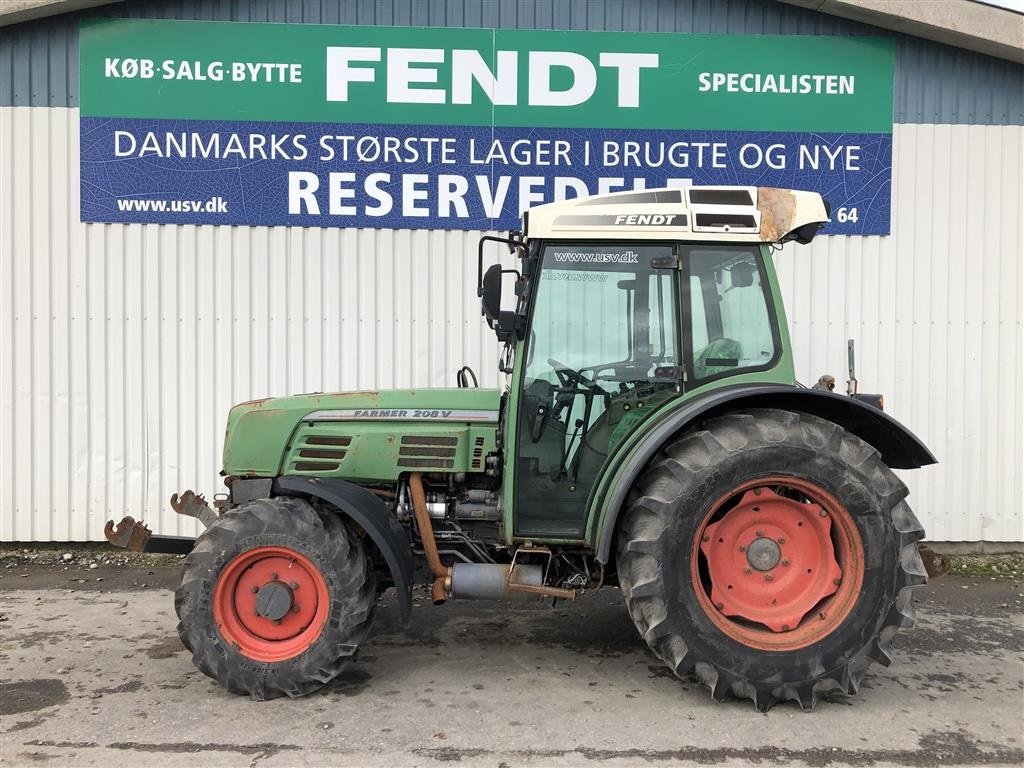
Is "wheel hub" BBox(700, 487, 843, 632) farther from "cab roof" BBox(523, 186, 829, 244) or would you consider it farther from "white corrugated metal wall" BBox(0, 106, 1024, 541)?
"white corrugated metal wall" BBox(0, 106, 1024, 541)

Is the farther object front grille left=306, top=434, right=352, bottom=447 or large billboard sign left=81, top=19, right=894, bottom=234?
large billboard sign left=81, top=19, right=894, bottom=234

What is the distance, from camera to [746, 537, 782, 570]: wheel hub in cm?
348

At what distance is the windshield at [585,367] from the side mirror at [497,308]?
0.31 feet

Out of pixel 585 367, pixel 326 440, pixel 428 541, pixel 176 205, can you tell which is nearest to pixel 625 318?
pixel 585 367

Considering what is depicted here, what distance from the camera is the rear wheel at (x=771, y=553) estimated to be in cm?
333

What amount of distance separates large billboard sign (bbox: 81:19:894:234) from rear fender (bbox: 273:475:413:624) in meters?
2.94

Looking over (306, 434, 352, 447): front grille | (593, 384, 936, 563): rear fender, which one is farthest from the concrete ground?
(306, 434, 352, 447): front grille

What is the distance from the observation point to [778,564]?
3.51 m

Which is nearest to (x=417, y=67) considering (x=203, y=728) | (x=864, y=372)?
(x=864, y=372)

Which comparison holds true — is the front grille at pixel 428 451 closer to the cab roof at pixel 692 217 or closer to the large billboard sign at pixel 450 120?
the cab roof at pixel 692 217

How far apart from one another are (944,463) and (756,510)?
11.7 ft

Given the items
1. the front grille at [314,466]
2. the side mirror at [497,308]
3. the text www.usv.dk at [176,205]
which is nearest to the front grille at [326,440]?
the front grille at [314,466]

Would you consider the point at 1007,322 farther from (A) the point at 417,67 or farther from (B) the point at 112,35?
(B) the point at 112,35

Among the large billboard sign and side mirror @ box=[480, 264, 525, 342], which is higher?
the large billboard sign
